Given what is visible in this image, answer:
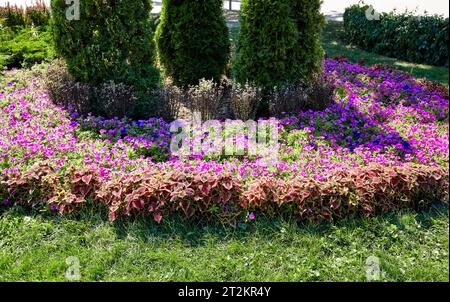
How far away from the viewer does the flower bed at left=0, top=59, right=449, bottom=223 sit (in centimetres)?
426

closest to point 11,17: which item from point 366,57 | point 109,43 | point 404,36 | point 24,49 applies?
point 24,49

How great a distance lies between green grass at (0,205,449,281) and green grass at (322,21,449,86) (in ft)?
15.4

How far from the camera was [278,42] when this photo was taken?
6.19 m

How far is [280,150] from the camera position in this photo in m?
5.25

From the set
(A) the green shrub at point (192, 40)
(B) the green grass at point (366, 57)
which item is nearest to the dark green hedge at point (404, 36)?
(B) the green grass at point (366, 57)

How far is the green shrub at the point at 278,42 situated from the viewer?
6156 mm

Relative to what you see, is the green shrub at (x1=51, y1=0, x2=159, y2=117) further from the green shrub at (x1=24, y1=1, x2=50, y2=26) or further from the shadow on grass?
the green shrub at (x1=24, y1=1, x2=50, y2=26)

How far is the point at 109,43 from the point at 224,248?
3482 millimetres

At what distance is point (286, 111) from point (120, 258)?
10.4 ft

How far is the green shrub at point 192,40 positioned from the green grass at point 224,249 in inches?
135

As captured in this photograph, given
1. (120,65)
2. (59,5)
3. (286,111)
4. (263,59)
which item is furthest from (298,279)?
(59,5)

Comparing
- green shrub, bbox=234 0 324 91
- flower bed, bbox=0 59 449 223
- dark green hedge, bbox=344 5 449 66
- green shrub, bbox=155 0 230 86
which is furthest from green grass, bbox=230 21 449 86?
flower bed, bbox=0 59 449 223
